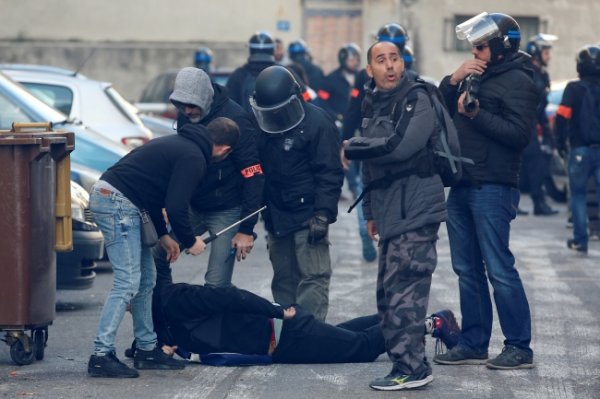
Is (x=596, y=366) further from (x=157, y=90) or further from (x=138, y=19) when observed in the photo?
(x=138, y=19)

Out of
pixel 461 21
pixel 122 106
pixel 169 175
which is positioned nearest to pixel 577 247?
pixel 122 106

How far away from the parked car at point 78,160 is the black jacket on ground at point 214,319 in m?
1.58

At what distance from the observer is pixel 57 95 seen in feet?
46.0

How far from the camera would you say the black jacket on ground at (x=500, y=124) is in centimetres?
725

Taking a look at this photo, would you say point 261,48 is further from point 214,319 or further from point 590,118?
point 214,319

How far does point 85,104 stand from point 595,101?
5091 mm

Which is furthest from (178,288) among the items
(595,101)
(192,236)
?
(595,101)

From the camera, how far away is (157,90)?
23.9m

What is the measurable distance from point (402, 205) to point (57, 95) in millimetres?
7838

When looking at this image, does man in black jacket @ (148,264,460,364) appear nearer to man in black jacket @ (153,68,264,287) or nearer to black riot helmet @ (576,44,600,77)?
man in black jacket @ (153,68,264,287)

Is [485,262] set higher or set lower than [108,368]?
higher

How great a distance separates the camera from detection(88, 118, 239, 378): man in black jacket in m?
7.11

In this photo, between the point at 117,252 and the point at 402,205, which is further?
the point at 117,252

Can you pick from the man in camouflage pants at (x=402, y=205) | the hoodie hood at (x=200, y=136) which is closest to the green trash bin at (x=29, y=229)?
the hoodie hood at (x=200, y=136)
